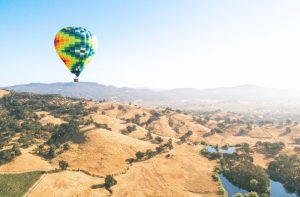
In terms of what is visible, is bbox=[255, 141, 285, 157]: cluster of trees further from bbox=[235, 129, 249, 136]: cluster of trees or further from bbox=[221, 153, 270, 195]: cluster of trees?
bbox=[235, 129, 249, 136]: cluster of trees

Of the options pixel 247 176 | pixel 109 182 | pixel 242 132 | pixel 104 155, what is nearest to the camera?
pixel 109 182

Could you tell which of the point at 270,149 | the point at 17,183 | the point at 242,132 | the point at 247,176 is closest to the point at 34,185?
the point at 17,183

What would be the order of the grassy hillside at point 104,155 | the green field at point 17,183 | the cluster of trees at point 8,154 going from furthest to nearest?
the cluster of trees at point 8,154 < the grassy hillside at point 104,155 < the green field at point 17,183

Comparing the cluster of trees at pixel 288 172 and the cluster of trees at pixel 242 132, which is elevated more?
the cluster of trees at pixel 288 172

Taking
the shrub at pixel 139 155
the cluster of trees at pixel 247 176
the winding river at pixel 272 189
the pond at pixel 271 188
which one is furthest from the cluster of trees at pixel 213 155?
the shrub at pixel 139 155

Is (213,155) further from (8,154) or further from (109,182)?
(8,154)

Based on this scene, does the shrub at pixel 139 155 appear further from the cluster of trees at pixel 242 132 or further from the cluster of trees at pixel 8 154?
the cluster of trees at pixel 242 132

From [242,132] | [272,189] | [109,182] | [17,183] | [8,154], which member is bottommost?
[272,189]

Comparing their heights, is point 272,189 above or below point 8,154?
below
